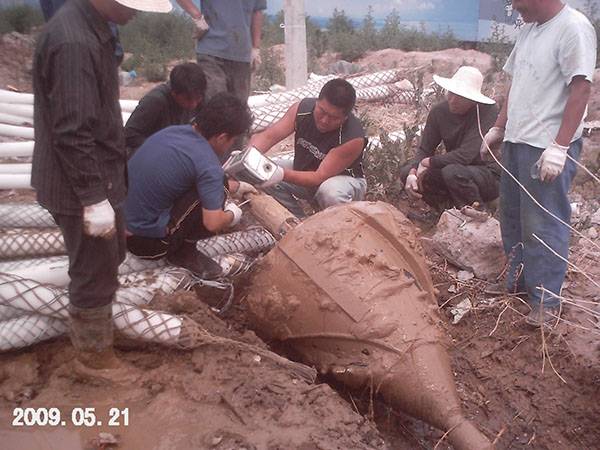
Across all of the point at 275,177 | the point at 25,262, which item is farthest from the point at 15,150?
the point at 275,177

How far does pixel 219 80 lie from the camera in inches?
164

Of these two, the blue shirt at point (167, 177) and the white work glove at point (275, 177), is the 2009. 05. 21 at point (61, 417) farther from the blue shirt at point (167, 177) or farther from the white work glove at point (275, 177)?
the white work glove at point (275, 177)

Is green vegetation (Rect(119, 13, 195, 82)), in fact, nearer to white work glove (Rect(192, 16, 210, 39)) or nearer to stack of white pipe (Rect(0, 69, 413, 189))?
stack of white pipe (Rect(0, 69, 413, 189))

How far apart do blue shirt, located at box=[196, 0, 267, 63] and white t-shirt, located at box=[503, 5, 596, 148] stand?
2.37 m

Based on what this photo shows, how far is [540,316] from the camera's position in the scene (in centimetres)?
268

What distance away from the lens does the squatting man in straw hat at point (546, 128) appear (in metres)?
2.37

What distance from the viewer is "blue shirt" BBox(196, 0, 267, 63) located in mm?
4133

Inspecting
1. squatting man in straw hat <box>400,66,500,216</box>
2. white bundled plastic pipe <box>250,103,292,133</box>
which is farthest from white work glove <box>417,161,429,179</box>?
Result: white bundled plastic pipe <box>250,103,292,133</box>

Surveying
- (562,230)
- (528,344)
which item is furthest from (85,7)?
(528,344)

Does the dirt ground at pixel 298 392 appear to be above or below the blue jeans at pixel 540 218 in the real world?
below

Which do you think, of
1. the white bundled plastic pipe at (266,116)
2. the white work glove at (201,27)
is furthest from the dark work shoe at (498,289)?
the white work glove at (201,27)

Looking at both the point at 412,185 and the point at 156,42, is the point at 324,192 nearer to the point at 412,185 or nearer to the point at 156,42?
the point at 412,185

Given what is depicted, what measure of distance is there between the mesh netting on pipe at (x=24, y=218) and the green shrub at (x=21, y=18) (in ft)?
33.8

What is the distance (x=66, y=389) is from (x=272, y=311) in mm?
935
